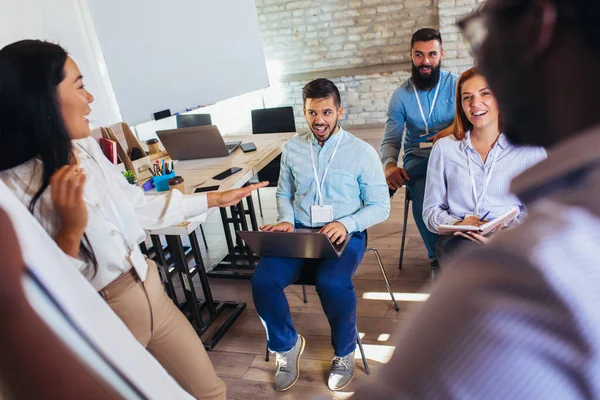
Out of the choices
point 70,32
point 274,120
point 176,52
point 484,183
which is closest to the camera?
point 484,183

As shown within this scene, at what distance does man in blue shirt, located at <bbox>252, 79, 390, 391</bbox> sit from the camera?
1818mm

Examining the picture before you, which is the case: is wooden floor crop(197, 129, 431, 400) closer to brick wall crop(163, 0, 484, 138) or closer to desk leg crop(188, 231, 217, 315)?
desk leg crop(188, 231, 217, 315)

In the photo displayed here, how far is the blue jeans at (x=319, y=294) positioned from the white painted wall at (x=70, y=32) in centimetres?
177

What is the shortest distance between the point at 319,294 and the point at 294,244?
0.82 feet

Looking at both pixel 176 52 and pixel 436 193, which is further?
pixel 176 52

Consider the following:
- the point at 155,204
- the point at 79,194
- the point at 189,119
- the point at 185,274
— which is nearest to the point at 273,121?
the point at 189,119

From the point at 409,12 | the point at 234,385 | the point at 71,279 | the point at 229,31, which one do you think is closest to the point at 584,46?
the point at 71,279

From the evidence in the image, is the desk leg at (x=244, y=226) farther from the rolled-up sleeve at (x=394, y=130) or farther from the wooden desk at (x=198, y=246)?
the rolled-up sleeve at (x=394, y=130)

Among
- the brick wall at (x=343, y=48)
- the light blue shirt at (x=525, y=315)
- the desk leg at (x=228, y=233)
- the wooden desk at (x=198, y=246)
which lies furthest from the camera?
the brick wall at (x=343, y=48)

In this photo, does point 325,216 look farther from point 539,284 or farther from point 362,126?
point 362,126

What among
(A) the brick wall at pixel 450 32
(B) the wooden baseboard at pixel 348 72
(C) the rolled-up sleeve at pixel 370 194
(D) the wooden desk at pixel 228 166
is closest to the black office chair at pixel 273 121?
(D) the wooden desk at pixel 228 166

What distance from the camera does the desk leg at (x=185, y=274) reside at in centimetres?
210

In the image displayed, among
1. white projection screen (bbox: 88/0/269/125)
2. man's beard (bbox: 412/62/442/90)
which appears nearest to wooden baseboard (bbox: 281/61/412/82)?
white projection screen (bbox: 88/0/269/125)

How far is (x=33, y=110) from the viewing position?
1087 millimetres
